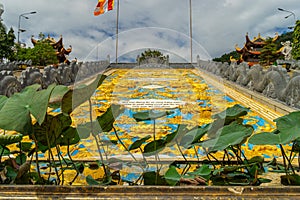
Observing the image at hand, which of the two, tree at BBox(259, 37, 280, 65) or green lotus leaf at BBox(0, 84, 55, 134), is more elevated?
tree at BBox(259, 37, 280, 65)

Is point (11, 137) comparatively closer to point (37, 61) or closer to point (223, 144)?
point (223, 144)

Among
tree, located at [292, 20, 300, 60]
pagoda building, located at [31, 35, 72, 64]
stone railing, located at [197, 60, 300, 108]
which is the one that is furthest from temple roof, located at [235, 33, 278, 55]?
stone railing, located at [197, 60, 300, 108]

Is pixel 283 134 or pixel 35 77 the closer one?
pixel 283 134

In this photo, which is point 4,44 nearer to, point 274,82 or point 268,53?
point 268,53

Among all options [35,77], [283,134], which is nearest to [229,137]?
[283,134]

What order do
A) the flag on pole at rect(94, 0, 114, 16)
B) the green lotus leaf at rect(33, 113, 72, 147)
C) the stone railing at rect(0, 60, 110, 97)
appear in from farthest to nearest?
the stone railing at rect(0, 60, 110, 97) < the flag on pole at rect(94, 0, 114, 16) < the green lotus leaf at rect(33, 113, 72, 147)

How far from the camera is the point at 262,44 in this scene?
93.0 feet

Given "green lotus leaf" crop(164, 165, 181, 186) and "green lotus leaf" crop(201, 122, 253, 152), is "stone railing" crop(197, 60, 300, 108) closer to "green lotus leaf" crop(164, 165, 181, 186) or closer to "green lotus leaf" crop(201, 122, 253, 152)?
"green lotus leaf" crop(201, 122, 253, 152)

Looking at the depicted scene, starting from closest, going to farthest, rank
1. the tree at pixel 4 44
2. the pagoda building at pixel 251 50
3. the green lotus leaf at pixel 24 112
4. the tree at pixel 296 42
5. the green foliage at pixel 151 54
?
the green lotus leaf at pixel 24 112 → the green foliage at pixel 151 54 → the tree at pixel 296 42 → the tree at pixel 4 44 → the pagoda building at pixel 251 50

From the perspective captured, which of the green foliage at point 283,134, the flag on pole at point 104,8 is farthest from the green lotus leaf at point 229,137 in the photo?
the flag on pole at point 104,8

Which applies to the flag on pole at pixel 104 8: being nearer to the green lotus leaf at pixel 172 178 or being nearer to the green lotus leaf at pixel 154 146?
the green lotus leaf at pixel 154 146

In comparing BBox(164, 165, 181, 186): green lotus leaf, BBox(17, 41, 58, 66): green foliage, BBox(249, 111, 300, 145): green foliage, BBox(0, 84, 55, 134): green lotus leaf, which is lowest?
BBox(164, 165, 181, 186): green lotus leaf

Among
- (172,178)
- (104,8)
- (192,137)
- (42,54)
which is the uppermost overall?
(42,54)

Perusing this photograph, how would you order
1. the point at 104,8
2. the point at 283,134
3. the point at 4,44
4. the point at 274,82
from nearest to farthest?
1. the point at 283,134
2. the point at 104,8
3. the point at 274,82
4. the point at 4,44
